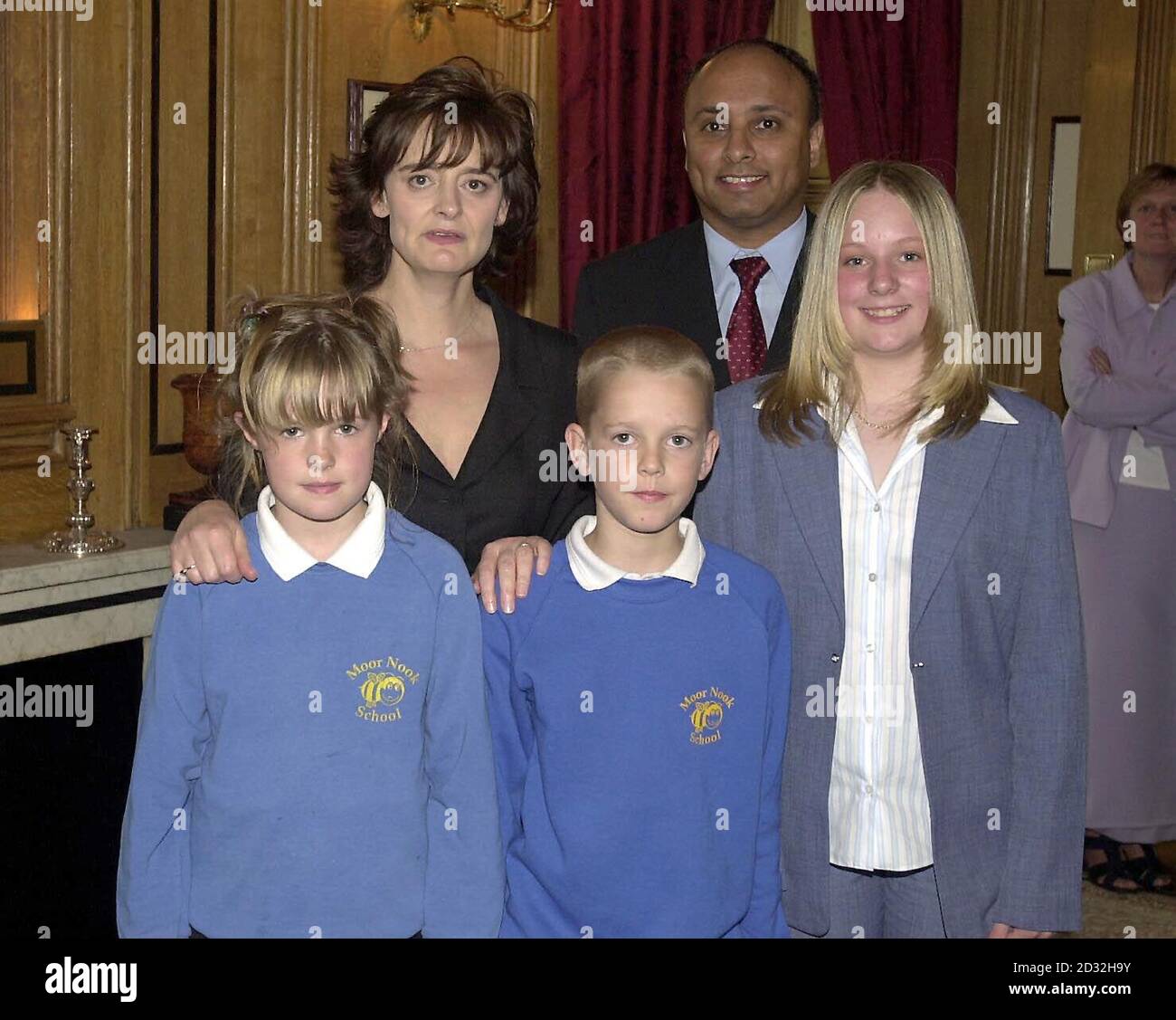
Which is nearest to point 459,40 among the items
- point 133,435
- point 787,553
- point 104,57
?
point 104,57

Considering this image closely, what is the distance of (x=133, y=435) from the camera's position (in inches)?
149

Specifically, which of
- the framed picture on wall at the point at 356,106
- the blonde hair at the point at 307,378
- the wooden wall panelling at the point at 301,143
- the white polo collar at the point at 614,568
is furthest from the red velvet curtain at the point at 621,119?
the white polo collar at the point at 614,568

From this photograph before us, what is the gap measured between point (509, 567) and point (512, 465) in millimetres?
314

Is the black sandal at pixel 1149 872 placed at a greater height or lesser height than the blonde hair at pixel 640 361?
lesser

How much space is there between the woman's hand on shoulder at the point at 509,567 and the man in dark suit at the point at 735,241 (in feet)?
2.48

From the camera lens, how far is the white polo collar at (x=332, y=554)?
1.91 meters

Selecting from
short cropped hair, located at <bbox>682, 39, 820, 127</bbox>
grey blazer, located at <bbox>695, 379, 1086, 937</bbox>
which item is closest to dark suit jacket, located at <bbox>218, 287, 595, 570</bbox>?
grey blazer, located at <bbox>695, 379, 1086, 937</bbox>

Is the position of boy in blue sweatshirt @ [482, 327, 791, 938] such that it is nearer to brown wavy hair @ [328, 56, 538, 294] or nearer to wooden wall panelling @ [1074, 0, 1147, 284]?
brown wavy hair @ [328, 56, 538, 294]

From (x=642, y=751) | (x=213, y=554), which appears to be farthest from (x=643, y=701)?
(x=213, y=554)

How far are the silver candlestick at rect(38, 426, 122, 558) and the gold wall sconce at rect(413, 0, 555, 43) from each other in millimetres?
1684

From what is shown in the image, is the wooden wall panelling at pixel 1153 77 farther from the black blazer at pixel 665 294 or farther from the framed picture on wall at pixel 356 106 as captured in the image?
the black blazer at pixel 665 294

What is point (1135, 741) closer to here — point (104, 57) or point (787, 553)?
point (787, 553)

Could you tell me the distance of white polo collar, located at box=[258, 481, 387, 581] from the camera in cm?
191

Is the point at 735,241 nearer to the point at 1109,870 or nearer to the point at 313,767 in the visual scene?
A: the point at 313,767
